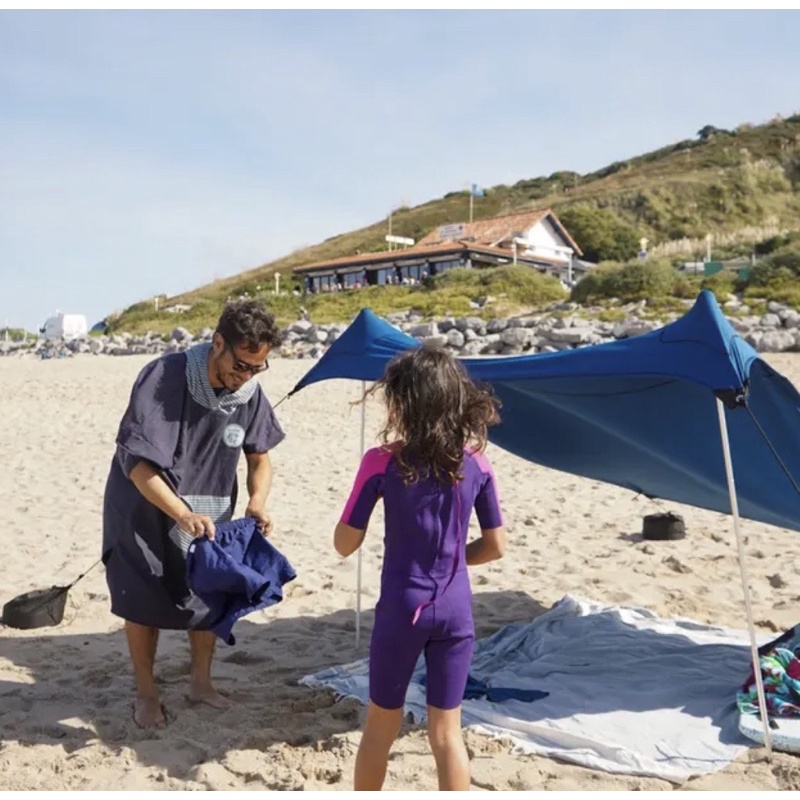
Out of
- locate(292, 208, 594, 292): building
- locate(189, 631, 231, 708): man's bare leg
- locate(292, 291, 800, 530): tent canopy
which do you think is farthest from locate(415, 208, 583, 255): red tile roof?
locate(189, 631, 231, 708): man's bare leg

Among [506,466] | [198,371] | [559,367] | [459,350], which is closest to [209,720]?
[198,371]

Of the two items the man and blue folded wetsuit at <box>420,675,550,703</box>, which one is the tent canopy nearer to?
the man

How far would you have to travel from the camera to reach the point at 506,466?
10156 mm

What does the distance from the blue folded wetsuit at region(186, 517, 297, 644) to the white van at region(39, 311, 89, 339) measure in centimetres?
3450

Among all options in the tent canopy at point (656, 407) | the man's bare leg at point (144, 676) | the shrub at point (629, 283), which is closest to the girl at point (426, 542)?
the tent canopy at point (656, 407)

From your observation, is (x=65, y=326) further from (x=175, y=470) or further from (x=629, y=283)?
(x=175, y=470)

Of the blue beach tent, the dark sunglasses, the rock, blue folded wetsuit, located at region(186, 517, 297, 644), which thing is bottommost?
blue folded wetsuit, located at region(186, 517, 297, 644)

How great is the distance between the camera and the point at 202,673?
4.06 metres

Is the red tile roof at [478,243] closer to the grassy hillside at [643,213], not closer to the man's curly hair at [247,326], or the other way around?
the grassy hillside at [643,213]

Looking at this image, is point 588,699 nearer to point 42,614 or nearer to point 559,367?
point 559,367

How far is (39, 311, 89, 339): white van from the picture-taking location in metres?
36.7

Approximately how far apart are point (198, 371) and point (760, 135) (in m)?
68.0

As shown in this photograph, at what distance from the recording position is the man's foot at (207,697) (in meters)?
4.02

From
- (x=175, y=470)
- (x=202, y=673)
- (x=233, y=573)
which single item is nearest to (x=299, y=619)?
(x=202, y=673)
